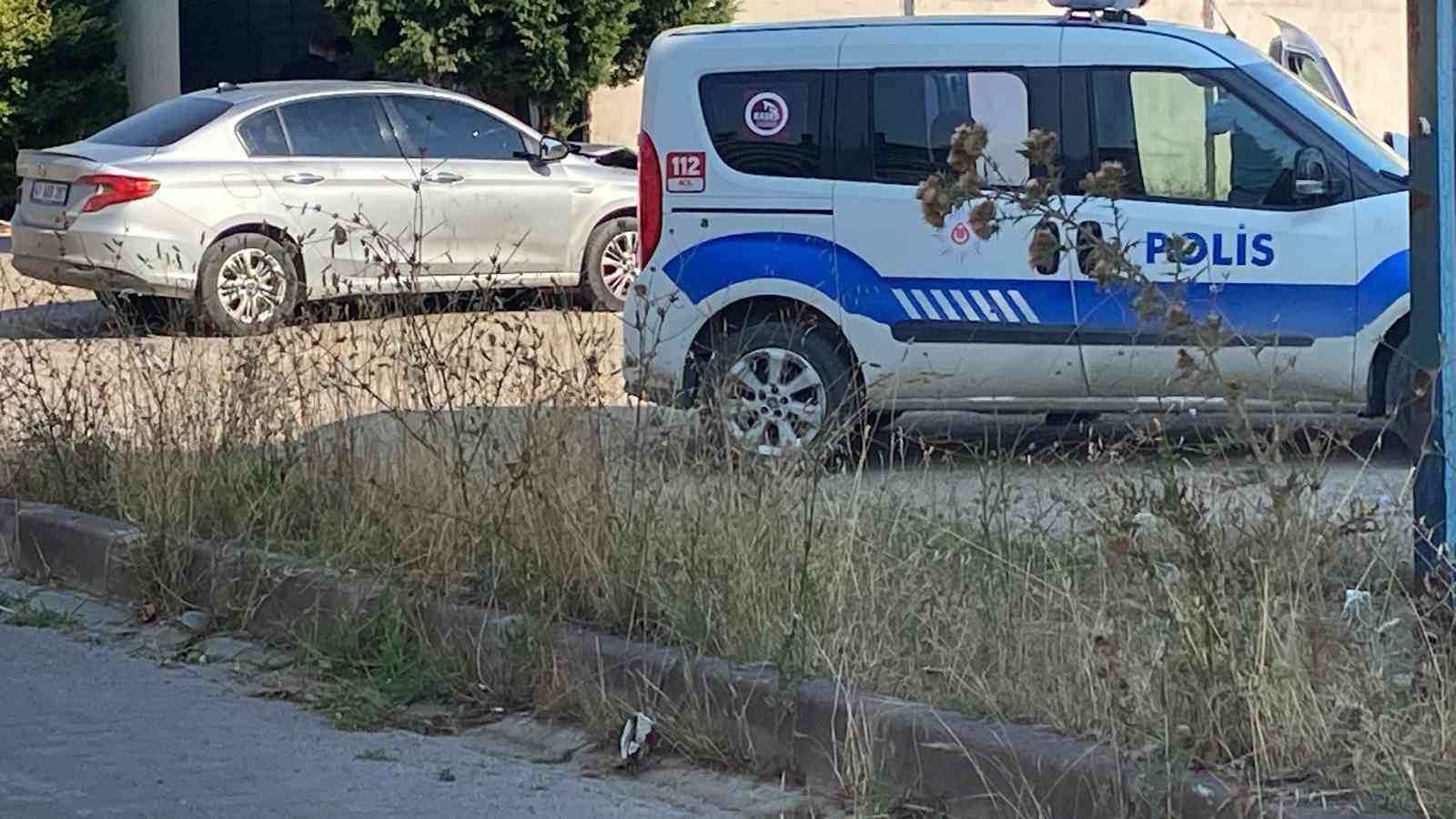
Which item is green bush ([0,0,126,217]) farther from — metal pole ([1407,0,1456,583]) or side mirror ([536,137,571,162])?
metal pole ([1407,0,1456,583])

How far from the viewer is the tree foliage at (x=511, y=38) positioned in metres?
18.6

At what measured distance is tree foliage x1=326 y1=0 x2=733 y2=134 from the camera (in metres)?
18.6

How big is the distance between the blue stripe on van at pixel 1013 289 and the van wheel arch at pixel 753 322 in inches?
4.8

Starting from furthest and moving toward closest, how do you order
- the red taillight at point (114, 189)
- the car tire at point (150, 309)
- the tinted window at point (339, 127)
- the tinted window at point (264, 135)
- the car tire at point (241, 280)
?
1. the tinted window at point (339, 127)
2. the tinted window at point (264, 135)
3. the car tire at point (241, 280)
4. the red taillight at point (114, 189)
5. the car tire at point (150, 309)

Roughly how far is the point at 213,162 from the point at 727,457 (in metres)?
7.73

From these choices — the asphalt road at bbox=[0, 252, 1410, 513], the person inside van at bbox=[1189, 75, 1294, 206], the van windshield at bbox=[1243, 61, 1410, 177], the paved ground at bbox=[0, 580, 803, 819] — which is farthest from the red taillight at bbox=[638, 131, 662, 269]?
A: the paved ground at bbox=[0, 580, 803, 819]

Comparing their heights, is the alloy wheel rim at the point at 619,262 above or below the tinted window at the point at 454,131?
below

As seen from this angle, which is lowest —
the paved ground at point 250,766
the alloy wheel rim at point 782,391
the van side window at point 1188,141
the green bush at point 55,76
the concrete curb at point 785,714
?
the paved ground at point 250,766

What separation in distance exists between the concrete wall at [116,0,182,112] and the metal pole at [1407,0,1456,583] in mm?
18015

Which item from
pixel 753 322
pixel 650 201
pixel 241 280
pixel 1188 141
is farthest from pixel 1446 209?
pixel 241 280

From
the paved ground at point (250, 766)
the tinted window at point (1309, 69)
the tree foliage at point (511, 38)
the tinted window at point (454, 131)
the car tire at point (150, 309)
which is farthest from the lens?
the tree foliage at point (511, 38)

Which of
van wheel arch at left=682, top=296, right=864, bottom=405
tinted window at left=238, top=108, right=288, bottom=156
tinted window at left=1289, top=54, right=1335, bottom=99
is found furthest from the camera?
tinted window at left=238, top=108, right=288, bottom=156

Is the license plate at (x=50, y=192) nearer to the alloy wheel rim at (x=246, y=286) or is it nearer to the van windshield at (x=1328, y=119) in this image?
the alloy wheel rim at (x=246, y=286)

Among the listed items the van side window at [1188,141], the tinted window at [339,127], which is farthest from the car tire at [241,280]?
the van side window at [1188,141]
